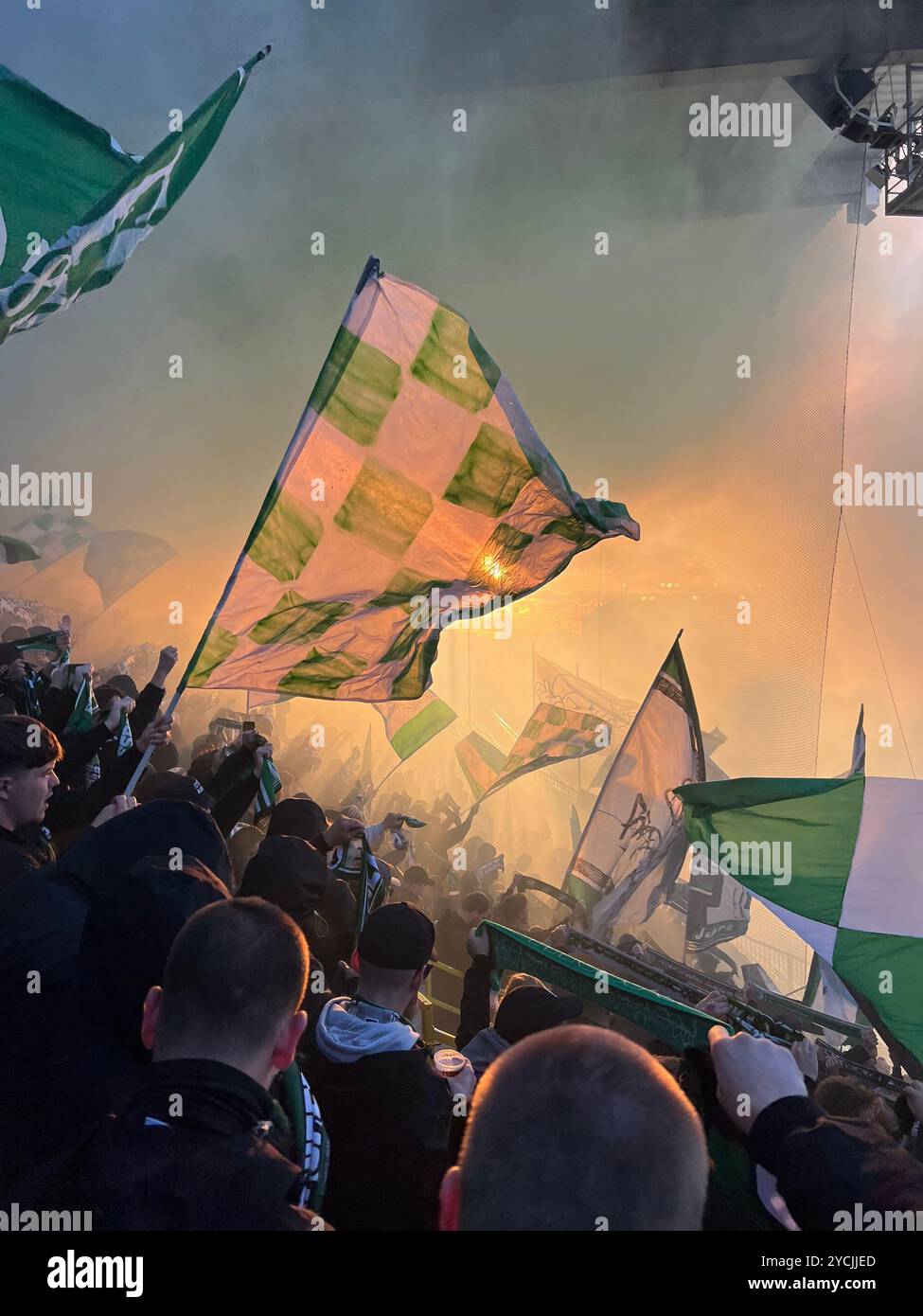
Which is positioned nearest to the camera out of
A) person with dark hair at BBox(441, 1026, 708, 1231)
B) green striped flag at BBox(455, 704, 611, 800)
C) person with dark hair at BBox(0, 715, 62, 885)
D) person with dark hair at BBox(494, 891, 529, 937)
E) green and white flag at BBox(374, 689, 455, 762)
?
person with dark hair at BBox(441, 1026, 708, 1231)

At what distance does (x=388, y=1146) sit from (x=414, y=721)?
21.5 ft

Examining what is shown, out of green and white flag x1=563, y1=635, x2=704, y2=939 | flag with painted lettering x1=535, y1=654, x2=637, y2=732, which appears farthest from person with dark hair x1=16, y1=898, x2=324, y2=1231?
flag with painted lettering x1=535, y1=654, x2=637, y2=732

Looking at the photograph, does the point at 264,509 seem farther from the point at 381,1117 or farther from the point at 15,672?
the point at 381,1117

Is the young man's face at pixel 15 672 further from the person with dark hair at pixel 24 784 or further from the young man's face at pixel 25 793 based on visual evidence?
the young man's face at pixel 25 793

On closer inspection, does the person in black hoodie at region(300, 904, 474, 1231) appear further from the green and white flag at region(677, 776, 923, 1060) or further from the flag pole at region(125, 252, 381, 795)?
the green and white flag at region(677, 776, 923, 1060)

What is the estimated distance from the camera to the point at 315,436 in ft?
12.7

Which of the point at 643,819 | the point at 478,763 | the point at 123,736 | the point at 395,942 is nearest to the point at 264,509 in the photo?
the point at 123,736

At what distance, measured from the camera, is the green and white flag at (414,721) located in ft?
26.7

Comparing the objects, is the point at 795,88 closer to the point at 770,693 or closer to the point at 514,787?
the point at 770,693

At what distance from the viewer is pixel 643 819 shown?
276 inches

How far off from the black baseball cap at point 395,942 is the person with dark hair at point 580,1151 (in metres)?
1.16

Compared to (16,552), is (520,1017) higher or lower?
lower

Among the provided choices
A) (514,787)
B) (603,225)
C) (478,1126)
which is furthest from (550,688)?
(478,1126)

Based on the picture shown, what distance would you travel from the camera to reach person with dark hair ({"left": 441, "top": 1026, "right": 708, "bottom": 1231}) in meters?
0.95
